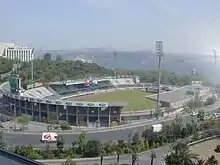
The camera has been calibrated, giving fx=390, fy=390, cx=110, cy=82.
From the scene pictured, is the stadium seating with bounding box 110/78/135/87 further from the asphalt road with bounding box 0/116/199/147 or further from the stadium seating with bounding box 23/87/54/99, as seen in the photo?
the asphalt road with bounding box 0/116/199/147

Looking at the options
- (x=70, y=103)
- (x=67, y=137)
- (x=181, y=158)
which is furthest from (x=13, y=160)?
(x=70, y=103)

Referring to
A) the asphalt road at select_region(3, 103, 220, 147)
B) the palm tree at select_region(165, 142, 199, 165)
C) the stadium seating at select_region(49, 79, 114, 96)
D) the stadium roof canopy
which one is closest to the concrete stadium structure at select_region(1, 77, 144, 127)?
the asphalt road at select_region(3, 103, 220, 147)

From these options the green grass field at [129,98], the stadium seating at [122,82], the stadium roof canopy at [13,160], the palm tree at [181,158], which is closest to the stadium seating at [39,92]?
the green grass field at [129,98]

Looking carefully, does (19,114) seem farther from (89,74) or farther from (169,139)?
(89,74)

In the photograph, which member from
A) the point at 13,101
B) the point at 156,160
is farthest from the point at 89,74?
the point at 156,160

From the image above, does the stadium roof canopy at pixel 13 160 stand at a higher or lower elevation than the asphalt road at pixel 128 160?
higher

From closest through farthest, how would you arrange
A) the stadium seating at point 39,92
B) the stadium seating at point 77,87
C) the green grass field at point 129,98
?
the green grass field at point 129,98 < the stadium seating at point 39,92 < the stadium seating at point 77,87

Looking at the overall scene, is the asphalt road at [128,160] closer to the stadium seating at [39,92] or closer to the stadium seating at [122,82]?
the stadium seating at [39,92]

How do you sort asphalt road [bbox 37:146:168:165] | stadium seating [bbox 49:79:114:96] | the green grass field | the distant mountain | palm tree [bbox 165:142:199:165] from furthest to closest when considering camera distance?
the distant mountain → stadium seating [bbox 49:79:114:96] → the green grass field → asphalt road [bbox 37:146:168:165] → palm tree [bbox 165:142:199:165]
